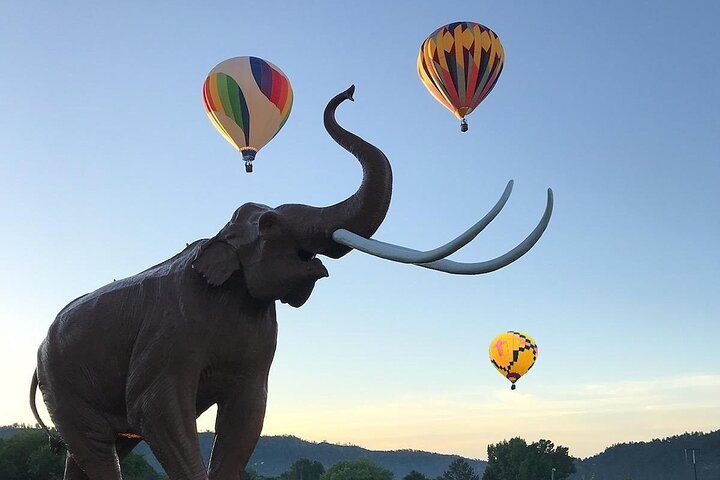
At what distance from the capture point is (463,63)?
26203mm

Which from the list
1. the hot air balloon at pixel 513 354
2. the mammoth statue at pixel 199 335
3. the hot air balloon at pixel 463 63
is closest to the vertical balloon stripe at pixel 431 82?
the hot air balloon at pixel 463 63

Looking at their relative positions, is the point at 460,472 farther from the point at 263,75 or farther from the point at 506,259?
the point at 506,259

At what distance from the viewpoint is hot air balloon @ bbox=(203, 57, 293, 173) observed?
2394 cm

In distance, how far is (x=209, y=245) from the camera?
5.31 meters

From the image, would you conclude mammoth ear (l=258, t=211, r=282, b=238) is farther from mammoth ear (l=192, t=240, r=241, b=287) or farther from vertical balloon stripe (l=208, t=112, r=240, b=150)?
vertical balloon stripe (l=208, t=112, r=240, b=150)

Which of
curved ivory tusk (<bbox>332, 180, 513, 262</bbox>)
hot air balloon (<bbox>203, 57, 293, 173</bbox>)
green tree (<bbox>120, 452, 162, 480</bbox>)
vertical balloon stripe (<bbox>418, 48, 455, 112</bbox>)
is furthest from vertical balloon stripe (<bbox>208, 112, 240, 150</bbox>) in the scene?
green tree (<bbox>120, 452, 162, 480</bbox>)

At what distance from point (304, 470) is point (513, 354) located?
6647 centimetres

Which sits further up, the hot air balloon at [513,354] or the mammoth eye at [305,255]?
the hot air balloon at [513,354]

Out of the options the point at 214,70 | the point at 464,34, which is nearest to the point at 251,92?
the point at 214,70

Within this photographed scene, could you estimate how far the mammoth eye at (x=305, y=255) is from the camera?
5195 mm

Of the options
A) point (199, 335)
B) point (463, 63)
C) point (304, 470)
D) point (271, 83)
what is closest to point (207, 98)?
point (271, 83)

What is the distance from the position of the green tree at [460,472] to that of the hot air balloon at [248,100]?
68653 millimetres

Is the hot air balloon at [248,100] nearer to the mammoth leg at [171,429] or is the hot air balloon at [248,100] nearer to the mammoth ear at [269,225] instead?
the mammoth ear at [269,225]

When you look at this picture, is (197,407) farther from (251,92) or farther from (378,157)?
(251,92)
